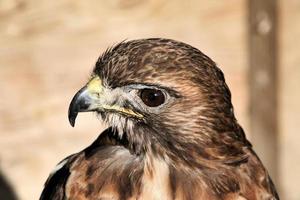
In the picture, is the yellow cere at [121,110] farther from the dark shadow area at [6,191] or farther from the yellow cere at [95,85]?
the dark shadow area at [6,191]

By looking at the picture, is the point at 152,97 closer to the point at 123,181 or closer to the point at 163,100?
the point at 163,100

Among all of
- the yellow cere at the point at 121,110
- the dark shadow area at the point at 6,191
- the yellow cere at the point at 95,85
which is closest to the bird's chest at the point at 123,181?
the yellow cere at the point at 121,110

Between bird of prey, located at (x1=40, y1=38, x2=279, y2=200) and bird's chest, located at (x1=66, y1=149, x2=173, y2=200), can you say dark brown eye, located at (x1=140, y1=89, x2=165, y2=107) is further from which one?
bird's chest, located at (x1=66, y1=149, x2=173, y2=200)

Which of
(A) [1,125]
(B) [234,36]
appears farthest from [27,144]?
(B) [234,36]

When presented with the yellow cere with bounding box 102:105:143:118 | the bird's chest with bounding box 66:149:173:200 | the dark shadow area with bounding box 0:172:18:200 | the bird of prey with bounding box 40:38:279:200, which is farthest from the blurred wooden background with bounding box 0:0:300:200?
the yellow cere with bounding box 102:105:143:118

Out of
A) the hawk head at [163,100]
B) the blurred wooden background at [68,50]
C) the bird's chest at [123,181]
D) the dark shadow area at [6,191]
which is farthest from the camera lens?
the dark shadow area at [6,191]

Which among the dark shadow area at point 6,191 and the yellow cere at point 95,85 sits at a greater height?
the yellow cere at point 95,85

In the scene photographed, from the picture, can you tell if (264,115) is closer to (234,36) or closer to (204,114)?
(234,36)
